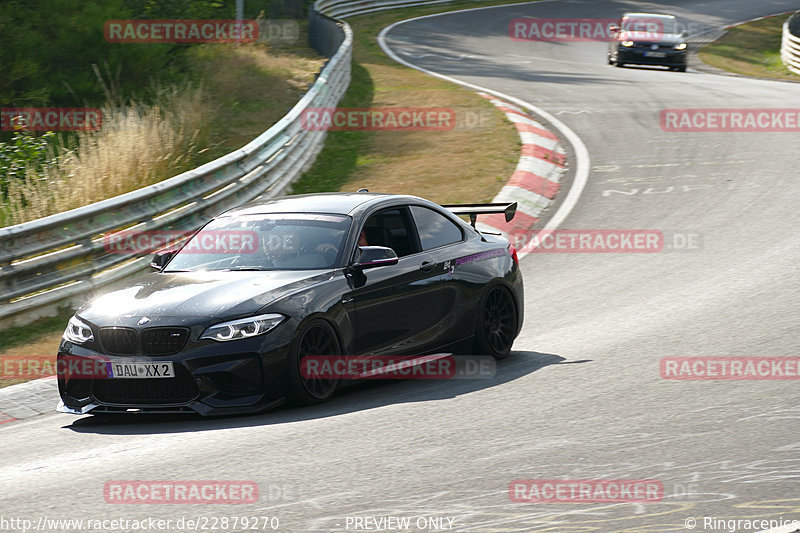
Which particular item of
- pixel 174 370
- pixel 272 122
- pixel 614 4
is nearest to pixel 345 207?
pixel 174 370

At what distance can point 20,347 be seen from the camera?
9992 millimetres

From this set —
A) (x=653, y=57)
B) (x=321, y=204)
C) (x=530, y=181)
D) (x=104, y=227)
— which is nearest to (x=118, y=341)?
(x=321, y=204)

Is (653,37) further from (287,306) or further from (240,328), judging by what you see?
(240,328)

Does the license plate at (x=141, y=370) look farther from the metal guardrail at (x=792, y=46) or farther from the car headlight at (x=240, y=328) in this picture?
the metal guardrail at (x=792, y=46)

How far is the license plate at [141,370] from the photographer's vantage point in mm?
7242

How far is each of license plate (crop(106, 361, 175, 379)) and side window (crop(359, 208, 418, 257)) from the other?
81.5 inches

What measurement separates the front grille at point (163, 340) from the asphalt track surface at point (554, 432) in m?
0.51

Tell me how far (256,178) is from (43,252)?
488 centimetres

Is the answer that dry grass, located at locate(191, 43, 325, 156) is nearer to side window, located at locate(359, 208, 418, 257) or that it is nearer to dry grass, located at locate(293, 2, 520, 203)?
dry grass, located at locate(293, 2, 520, 203)

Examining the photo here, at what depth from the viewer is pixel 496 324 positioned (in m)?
9.39

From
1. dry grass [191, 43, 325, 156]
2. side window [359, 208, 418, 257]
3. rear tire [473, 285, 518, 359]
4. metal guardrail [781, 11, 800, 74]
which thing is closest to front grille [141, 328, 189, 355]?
side window [359, 208, 418, 257]

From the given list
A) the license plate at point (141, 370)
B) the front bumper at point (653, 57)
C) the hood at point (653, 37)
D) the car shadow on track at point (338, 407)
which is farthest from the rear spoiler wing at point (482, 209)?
the hood at point (653, 37)

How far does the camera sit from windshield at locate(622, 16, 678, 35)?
110 feet

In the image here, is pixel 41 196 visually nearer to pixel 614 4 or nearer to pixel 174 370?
pixel 174 370
